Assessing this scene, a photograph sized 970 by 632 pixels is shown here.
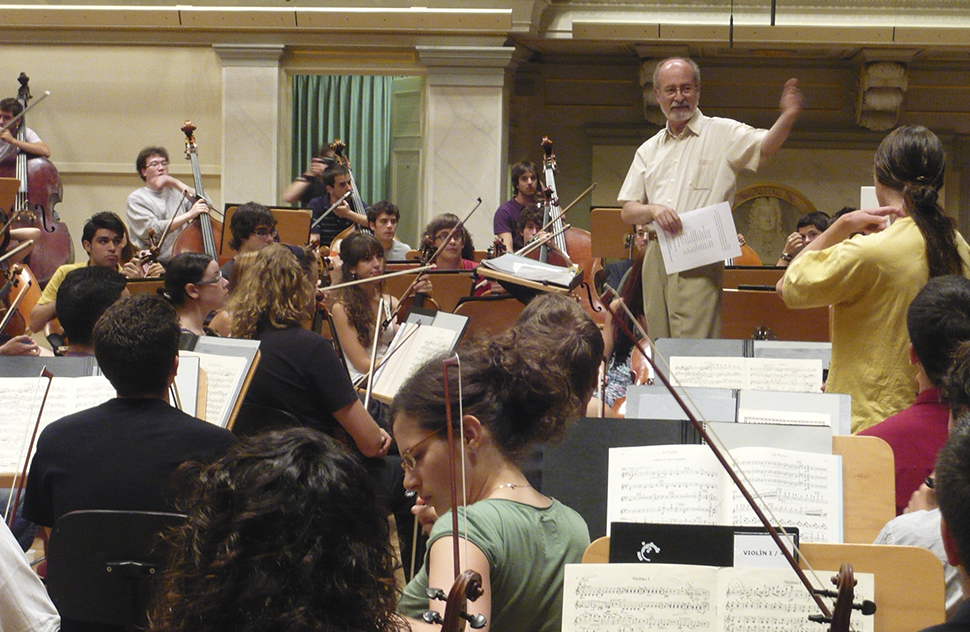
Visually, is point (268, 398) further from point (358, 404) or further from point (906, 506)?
point (906, 506)

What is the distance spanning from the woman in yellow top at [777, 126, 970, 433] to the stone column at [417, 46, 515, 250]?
15.3 ft

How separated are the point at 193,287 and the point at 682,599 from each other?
2522 millimetres

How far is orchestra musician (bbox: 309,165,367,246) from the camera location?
Result: 6.39 metres

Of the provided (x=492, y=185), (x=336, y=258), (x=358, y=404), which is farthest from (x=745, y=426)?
(x=492, y=185)

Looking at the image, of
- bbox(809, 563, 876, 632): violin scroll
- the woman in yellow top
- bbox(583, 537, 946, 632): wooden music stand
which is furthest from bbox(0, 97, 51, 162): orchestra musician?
bbox(809, 563, 876, 632): violin scroll

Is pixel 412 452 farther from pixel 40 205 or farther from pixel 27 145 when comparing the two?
pixel 27 145

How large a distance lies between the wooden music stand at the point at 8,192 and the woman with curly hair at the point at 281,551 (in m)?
5.48

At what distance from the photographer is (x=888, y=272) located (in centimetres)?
266

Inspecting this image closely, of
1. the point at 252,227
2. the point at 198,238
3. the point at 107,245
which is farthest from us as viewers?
the point at 198,238

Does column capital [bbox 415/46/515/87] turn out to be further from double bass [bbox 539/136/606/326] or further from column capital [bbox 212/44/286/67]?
double bass [bbox 539/136/606/326]

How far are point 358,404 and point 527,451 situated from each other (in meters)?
1.59

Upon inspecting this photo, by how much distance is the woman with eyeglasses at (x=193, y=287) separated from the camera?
12.0ft

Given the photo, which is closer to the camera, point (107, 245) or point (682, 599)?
point (682, 599)

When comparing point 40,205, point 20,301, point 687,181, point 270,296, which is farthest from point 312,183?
point 270,296
